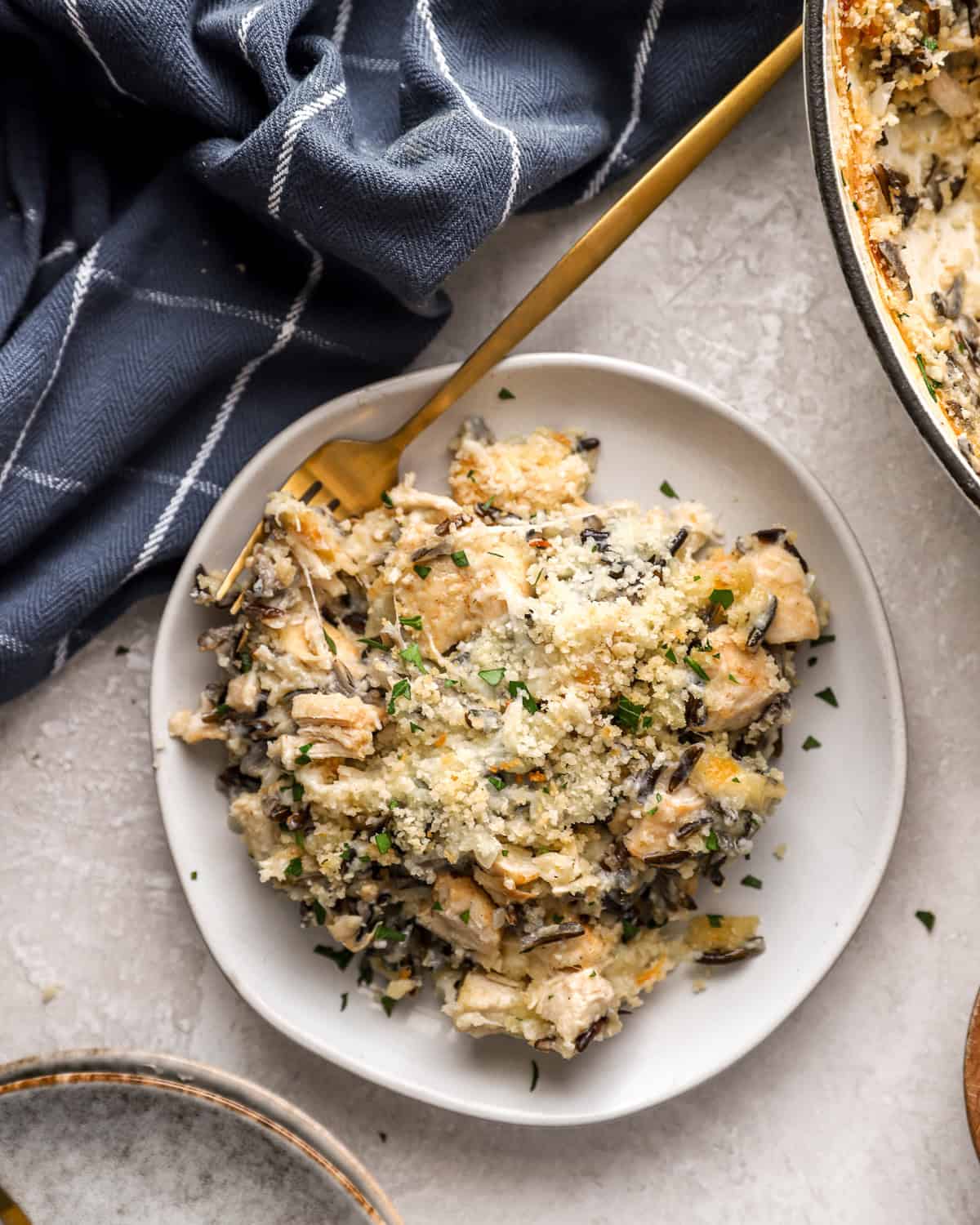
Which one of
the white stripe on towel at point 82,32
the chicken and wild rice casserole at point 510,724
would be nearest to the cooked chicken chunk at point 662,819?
the chicken and wild rice casserole at point 510,724

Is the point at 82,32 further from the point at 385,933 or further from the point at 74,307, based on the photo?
the point at 385,933

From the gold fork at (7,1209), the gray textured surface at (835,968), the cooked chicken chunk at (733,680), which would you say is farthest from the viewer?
the gray textured surface at (835,968)

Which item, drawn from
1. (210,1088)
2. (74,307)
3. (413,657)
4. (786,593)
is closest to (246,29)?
(74,307)

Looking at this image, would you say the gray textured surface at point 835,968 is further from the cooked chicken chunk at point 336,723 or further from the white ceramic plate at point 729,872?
the cooked chicken chunk at point 336,723

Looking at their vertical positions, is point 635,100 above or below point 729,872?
above

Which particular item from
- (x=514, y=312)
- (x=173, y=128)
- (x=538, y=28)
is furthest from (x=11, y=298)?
(x=538, y=28)

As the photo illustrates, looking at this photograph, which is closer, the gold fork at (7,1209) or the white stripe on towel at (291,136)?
the white stripe on towel at (291,136)
